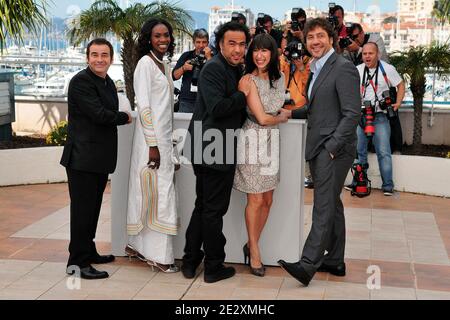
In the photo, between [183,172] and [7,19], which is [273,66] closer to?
[183,172]

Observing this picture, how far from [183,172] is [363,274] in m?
1.43

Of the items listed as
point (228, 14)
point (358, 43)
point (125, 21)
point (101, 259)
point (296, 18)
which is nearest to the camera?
point (101, 259)

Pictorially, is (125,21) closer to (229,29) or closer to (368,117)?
(368,117)

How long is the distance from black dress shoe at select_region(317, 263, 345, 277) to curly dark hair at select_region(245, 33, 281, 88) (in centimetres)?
129

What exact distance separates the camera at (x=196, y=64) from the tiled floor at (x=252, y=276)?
5.31ft

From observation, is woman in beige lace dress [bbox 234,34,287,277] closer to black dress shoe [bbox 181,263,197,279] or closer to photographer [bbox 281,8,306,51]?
black dress shoe [bbox 181,263,197,279]

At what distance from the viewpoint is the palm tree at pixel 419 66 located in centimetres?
843

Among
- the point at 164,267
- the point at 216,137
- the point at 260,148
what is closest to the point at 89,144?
the point at 216,137

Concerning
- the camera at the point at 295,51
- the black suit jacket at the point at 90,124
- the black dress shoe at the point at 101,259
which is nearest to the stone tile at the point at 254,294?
the black dress shoe at the point at 101,259

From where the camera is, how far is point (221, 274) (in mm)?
5012

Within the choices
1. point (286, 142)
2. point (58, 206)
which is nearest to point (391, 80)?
point (286, 142)

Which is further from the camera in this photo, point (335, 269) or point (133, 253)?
point (133, 253)

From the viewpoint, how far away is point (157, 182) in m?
5.12

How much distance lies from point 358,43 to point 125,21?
2725 mm
